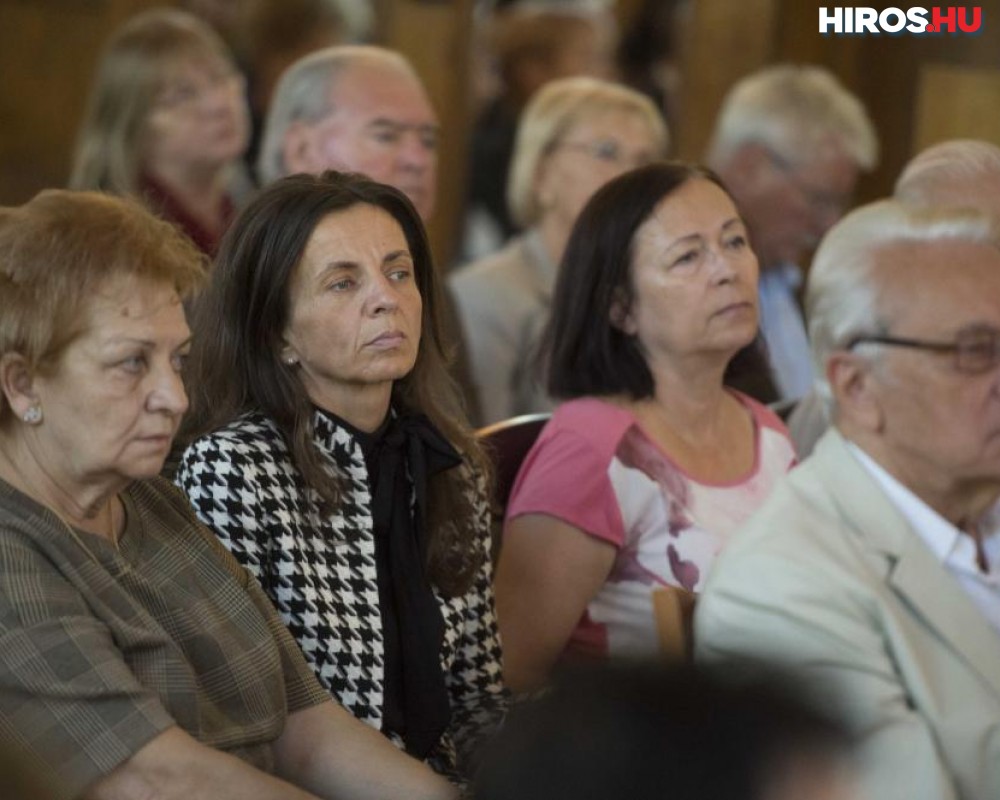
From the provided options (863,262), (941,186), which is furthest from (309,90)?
(863,262)

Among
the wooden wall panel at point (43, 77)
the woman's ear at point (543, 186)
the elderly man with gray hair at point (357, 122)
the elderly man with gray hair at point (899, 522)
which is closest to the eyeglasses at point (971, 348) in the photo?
the elderly man with gray hair at point (899, 522)

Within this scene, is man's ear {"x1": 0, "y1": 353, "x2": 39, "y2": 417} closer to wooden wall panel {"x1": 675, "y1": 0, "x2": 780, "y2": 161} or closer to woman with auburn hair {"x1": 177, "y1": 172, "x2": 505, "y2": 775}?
woman with auburn hair {"x1": 177, "y1": 172, "x2": 505, "y2": 775}

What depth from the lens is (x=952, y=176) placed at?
3.38m

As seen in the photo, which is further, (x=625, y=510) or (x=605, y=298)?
(x=605, y=298)

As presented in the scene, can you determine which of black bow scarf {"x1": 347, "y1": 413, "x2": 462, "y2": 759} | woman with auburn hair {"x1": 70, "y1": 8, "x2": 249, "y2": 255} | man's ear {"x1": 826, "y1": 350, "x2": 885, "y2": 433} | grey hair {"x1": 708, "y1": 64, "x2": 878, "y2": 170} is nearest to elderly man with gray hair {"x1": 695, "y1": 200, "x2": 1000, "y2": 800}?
man's ear {"x1": 826, "y1": 350, "x2": 885, "y2": 433}

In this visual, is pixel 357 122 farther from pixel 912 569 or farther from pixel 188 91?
pixel 912 569

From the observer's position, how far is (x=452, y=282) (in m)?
4.46

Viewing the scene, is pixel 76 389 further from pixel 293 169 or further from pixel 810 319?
pixel 293 169

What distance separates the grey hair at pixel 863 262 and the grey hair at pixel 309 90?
1.88 metres

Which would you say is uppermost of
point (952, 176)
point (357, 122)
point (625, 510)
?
point (357, 122)

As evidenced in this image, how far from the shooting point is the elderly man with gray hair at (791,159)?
4664 mm

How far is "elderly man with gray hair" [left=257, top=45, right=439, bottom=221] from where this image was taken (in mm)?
4051

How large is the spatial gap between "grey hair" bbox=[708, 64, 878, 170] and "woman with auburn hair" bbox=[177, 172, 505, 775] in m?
2.32

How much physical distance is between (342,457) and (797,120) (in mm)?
2600
